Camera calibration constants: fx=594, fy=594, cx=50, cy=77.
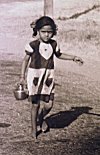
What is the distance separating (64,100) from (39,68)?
326cm

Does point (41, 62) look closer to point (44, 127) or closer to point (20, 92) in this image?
point (20, 92)

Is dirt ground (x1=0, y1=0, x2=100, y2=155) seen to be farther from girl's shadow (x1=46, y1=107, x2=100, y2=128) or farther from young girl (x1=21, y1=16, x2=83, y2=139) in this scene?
young girl (x1=21, y1=16, x2=83, y2=139)

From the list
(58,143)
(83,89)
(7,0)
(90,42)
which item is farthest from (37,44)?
(7,0)

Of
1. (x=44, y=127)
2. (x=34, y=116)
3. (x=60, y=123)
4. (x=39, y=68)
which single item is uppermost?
(x=39, y=68)

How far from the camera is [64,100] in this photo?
10383 millimetres

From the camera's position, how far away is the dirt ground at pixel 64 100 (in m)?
7.16

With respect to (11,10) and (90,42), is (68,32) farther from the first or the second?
(11,10)

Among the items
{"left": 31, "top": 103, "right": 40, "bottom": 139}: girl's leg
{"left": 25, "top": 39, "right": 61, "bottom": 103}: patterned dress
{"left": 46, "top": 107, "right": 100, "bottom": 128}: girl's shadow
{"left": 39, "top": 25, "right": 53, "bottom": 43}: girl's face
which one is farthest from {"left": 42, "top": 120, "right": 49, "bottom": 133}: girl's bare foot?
{"left": 39, "top": 25, "right": 53, "bottom": 43}: girl's face

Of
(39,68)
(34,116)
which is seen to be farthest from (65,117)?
(39,68)

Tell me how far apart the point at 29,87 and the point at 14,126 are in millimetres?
1037

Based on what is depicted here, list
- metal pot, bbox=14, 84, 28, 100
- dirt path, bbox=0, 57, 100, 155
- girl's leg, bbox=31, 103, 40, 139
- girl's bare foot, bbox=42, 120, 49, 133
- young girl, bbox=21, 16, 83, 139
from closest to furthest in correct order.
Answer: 1. dirt path, bbox=0, 57, 100, 155
2. young girl, bbox=21, 16, 83, 139
3. girl's leg, bbox=31, 103, 40, 139
4. girl's bare foot, bbox=42, 120, 49, 133
5. metal pot, bbox=14, 84, 28, 100

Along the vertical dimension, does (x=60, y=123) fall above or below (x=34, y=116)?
below

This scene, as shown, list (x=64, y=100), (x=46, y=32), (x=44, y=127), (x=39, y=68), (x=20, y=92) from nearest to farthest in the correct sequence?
(x=46, y=32) < (x=39, y=68) < (x=44, y=127) < (x=20, y=92) < (x=64, y=100)

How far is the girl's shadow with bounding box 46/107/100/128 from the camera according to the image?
8344mm
